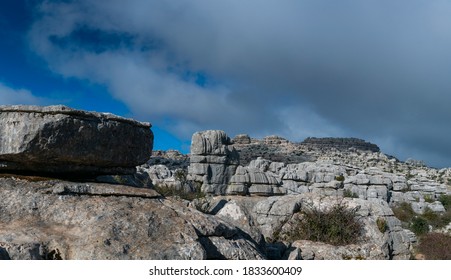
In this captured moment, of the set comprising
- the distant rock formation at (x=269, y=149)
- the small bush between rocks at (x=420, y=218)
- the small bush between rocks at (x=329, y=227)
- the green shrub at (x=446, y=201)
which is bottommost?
the small bush between rocks at (x=329, y=227)

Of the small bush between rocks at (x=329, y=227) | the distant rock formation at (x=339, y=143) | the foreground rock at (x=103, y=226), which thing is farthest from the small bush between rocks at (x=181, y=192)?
the distant rock formation at (x=339, y=143)

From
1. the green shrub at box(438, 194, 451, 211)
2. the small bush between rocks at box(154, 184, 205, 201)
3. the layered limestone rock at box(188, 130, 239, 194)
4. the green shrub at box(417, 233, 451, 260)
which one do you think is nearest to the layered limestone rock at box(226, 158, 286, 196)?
the small bush between rocks at box(154, 184, 205, 201)

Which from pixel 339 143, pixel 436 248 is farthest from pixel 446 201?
pixel 339 143

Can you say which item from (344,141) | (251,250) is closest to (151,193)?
(251,250)

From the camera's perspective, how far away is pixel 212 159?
32.2m

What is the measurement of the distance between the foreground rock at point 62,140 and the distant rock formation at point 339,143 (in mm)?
96522

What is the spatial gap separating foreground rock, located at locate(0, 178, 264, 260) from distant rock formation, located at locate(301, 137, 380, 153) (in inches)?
3820

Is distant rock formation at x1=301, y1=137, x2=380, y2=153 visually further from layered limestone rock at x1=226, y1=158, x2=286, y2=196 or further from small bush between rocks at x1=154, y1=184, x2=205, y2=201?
layered limestone rock at x1=226, y1=158, x2=286, y2=196

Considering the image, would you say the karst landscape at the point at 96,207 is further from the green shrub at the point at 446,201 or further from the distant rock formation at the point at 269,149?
the distant rock formation at the point at 269,149

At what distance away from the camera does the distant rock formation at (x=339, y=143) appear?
345 ft

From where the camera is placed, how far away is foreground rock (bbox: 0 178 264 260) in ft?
16.2

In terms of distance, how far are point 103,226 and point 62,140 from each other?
1493 millimetres

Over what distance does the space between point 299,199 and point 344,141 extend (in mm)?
104796

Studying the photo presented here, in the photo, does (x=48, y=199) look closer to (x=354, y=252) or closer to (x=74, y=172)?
(x=74, y=172)
